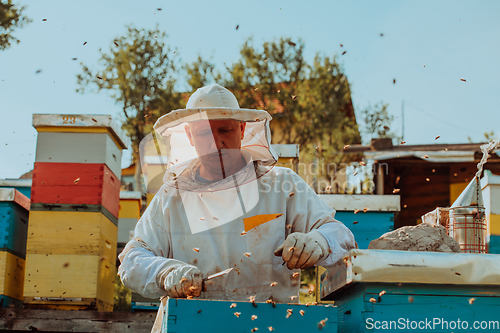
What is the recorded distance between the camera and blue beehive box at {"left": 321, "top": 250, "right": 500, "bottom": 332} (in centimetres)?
Result: 133

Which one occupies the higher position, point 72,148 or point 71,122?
point 71,122

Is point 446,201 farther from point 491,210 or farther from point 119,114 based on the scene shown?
point 119,114

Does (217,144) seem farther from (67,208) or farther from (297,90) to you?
(297,90)

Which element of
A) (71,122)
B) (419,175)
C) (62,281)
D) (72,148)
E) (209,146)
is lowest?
(62,281)

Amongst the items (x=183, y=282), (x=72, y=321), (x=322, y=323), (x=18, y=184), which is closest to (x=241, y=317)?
(x=322, y=323)

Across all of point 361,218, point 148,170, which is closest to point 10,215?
point 148,170

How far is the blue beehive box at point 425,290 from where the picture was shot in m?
1.33

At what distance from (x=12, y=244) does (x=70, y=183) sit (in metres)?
0.58

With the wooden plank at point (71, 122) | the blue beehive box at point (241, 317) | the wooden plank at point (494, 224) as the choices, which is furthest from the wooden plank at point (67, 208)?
the wooden plank at point (494, 224)

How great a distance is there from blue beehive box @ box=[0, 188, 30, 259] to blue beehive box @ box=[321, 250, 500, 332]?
2732 mm

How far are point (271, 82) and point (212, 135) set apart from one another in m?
15.6

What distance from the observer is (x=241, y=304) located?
125 cm

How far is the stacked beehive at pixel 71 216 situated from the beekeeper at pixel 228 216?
1505mm

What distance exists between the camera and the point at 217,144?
2068mm
